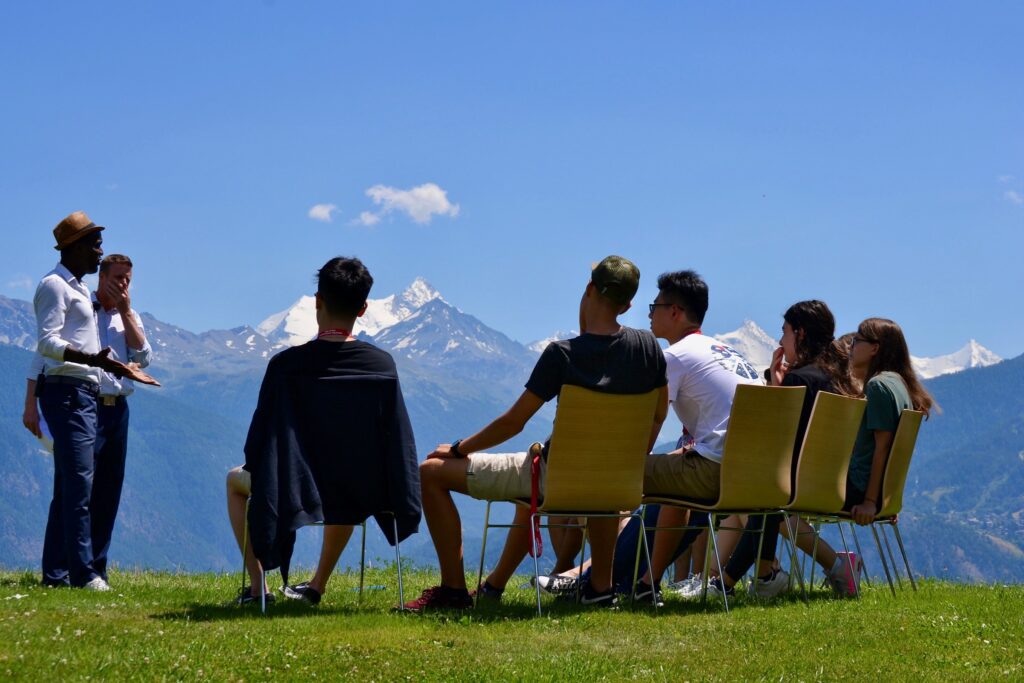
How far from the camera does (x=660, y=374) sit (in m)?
8.00

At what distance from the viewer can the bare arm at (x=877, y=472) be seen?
31.4 feet

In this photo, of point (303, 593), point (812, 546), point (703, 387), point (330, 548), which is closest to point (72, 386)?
point (303, 593)

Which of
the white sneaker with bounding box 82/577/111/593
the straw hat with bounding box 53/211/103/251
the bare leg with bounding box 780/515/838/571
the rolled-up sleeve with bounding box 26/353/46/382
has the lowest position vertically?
the white sneaker with bounding box 82/577/111/593

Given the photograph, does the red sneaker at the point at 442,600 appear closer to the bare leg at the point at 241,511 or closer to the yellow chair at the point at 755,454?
the bare leg at the point at 241,511

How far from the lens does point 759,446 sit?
330 inches

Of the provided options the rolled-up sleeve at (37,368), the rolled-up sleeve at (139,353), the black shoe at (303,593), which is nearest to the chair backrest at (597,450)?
the black shoe at (303,593)

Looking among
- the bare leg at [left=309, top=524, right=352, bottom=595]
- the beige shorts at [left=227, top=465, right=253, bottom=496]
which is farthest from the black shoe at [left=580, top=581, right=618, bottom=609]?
the beige shorts at [left=227, top=465, right=253, bottom=496]

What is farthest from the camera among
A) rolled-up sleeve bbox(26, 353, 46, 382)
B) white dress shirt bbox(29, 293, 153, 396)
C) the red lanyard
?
white dress shirt bbox(29, 293, 153, 396)

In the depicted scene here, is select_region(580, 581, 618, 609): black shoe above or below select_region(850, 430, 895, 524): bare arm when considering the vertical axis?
below

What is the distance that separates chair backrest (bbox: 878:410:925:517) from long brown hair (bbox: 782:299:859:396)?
569 mm

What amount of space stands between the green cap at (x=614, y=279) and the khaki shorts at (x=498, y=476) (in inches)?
43.7

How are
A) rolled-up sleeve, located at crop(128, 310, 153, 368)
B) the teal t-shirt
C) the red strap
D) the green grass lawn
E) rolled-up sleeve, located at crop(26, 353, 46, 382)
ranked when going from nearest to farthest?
1. the green grass lawn
2. the red strap
3. rolled-up sleeve, located at crop(26, 353, 46, 382)
4. the teal t-shirt
5. rolled-up sleeve, located at crop(128, 310, 153, 368)

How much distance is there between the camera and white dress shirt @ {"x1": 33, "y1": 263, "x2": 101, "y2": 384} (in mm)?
9055

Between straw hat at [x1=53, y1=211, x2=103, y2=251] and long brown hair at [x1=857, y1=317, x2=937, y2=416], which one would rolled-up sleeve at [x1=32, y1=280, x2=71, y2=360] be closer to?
straw hat at [x1=53, y1=211, x2=103, y2=251]
